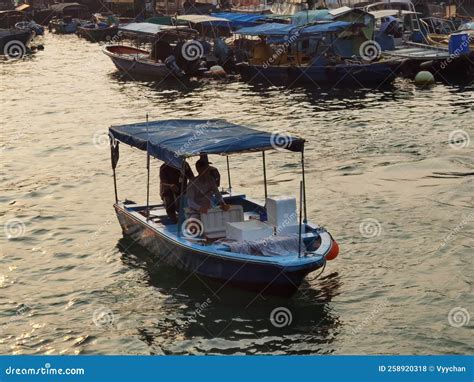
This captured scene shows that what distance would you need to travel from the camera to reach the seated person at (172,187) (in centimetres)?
1480

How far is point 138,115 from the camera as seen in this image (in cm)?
3173

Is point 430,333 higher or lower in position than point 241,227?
lower

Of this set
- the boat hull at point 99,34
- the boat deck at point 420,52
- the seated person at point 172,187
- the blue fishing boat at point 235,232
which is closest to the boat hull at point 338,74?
the boat deck at point 420,52

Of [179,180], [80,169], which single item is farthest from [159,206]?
[80,169]

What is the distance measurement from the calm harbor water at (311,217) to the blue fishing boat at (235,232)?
0.46 metres

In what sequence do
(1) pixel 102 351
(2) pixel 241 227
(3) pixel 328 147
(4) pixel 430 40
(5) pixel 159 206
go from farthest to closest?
(4) pixel 430 40 < (3) pixel 328 147 < (5) pixel 159 206 < (2) pixel 241 227 < (1) pixel 102 351

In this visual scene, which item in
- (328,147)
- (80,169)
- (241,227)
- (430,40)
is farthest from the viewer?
(430,40)

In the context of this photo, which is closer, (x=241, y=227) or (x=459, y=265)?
(x=241, y=227)

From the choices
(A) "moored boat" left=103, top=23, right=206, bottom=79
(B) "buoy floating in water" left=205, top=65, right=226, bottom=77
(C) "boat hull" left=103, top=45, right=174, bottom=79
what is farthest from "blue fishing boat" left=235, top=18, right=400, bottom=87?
(C) "boat hull" left=103, top=45, right=174, bottom=79

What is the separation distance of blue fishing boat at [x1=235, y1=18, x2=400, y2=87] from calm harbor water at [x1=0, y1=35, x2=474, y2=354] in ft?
7.80

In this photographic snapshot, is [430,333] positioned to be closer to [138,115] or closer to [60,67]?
[138,115]

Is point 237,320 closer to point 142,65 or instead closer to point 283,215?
point 283,215

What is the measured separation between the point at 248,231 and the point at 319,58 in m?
24.2

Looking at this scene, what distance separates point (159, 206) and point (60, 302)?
2997mm
